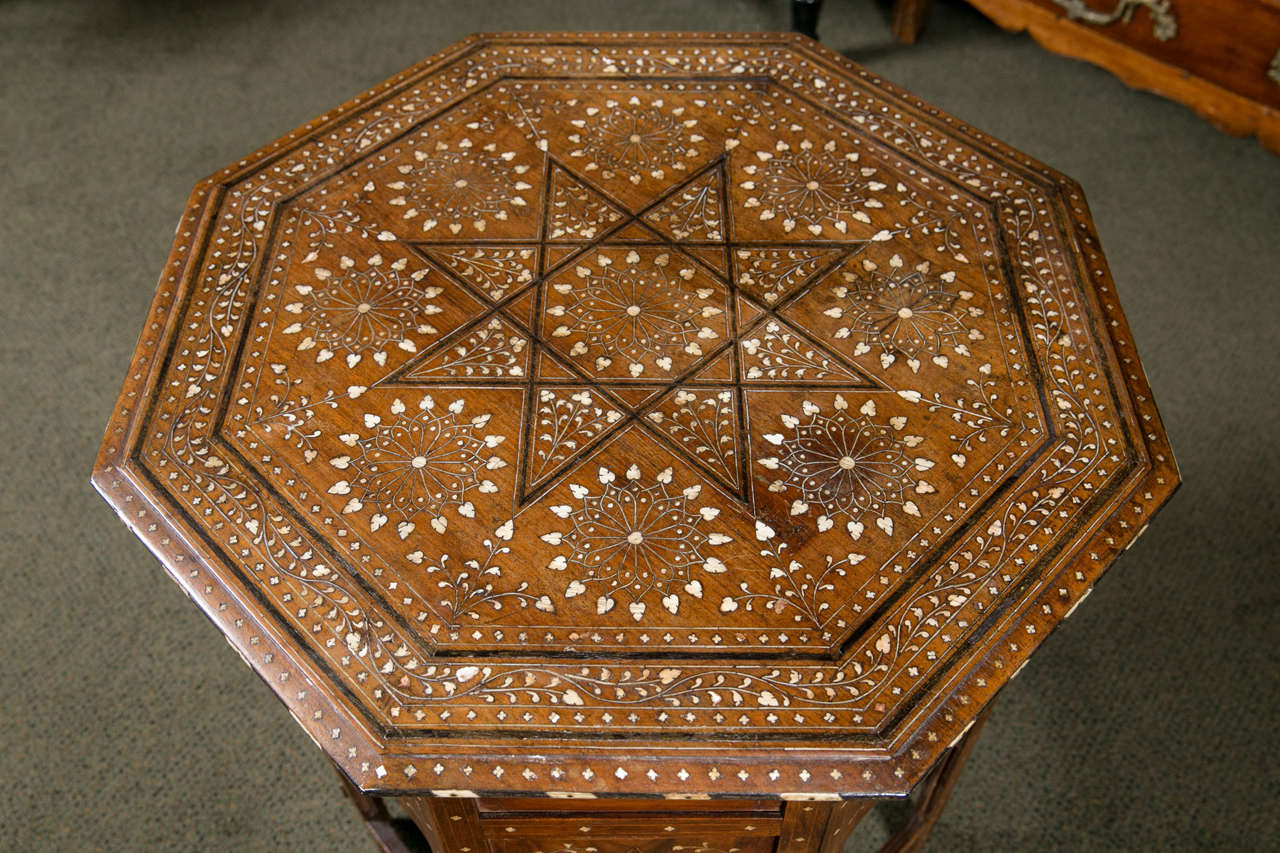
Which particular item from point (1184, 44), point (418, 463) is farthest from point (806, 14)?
point (418, 463)

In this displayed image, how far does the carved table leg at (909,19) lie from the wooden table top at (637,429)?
166 cm

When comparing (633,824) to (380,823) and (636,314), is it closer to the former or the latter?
(380,823)

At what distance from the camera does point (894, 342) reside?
1.50 metres

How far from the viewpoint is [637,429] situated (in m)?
1.40

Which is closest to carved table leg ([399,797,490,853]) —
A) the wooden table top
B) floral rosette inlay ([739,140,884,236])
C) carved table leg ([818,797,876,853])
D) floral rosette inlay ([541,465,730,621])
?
the wooden table top

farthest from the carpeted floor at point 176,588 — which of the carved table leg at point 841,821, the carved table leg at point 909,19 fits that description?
the carved table leg at point 841,821

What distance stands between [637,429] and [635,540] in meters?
0.18

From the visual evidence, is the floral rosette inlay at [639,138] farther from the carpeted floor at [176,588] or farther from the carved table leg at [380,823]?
the carpeted floor at [176,588]

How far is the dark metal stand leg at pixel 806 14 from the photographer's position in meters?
2.98

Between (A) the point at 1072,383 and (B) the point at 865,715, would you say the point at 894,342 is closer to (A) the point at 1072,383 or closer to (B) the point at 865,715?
(A) the point at 1072,383

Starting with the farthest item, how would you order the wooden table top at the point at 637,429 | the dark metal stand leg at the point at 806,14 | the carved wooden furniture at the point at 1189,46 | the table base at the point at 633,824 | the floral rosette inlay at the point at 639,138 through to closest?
the dark metal stand leg at the point at 806,14
the carved wooden furniture at the point at 1189,46
the floral rosette inlay at the point at 639,138
the table base at the point at 633,824
the wooden table top at the point at 637,429

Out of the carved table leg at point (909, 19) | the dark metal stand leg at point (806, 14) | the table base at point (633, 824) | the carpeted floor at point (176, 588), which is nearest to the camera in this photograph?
the table base at point (633, 824)

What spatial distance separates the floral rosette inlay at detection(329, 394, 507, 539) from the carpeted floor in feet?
2.99

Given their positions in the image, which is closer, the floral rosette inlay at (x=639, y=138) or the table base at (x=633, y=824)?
the table base at (x=633, y=824)
